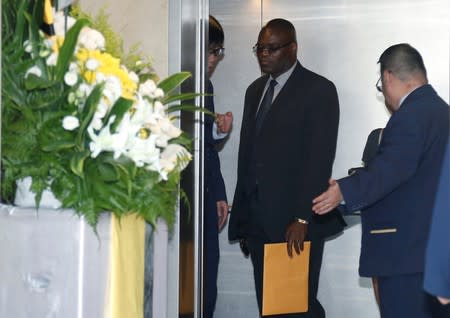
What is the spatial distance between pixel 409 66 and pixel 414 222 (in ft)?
2.13

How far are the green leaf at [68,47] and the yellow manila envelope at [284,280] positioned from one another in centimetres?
196

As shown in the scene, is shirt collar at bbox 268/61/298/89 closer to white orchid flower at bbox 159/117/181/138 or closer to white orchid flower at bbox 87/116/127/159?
white orchid flower at bbox 159/117/181/138

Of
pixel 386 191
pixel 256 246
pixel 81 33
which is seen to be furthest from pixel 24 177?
pixel 256 246

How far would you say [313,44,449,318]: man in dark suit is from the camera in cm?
290

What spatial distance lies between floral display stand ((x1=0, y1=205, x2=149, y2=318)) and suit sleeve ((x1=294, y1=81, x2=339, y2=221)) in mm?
1916

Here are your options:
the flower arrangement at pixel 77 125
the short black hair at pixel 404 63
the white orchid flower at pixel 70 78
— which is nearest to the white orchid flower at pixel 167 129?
the flower arrangement at pixel 77 125

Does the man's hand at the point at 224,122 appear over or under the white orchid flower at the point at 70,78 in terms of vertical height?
under

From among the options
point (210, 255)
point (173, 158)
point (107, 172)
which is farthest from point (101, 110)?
point (210, 255)

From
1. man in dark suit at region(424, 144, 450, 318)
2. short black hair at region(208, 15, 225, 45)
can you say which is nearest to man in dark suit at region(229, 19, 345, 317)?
short black hair at region(208, 15, 225, 45)

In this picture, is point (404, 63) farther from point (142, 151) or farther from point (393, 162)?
point (142, 151)

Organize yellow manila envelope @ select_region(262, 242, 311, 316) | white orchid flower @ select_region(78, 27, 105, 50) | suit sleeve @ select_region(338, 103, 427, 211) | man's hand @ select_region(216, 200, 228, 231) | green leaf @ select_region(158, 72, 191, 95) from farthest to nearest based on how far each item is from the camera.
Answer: man's hand @ select_region(216, 200, 228, 231) < yellow manila envelope @ select_region(262, 242, 311, 316) < suit sleeve @ select_region(338, 103, 427, 211) < green leaf @ select_region(158, 72, 191, 95) < white orchid flower @ select_region(78, 27, 105, 50)

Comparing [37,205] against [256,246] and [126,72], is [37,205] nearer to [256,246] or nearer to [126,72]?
[126,72]

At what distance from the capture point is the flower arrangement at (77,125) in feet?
5.18

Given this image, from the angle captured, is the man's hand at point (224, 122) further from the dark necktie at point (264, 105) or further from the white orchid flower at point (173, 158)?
the white orchid flower at point (173, 158)
